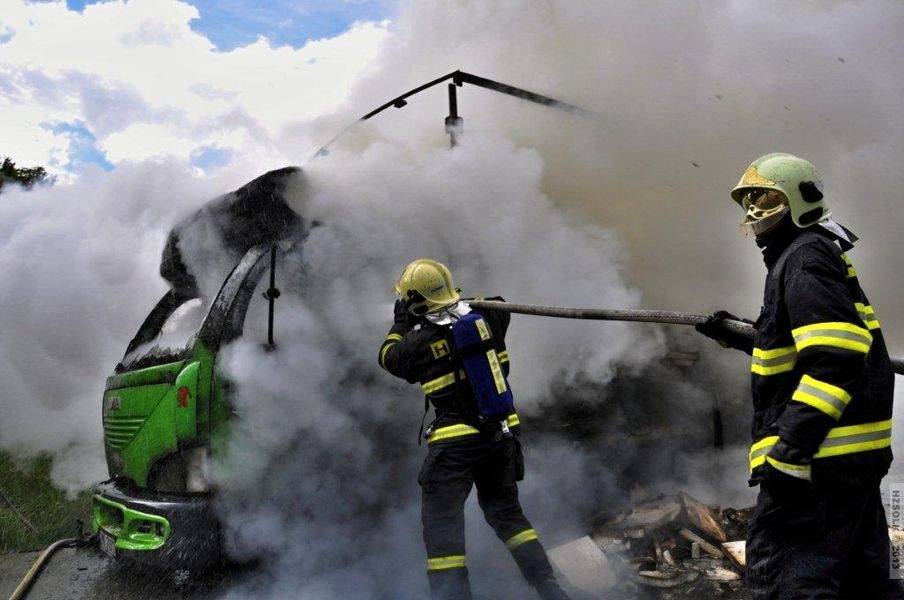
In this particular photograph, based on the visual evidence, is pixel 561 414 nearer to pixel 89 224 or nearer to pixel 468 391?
pixel 468 391

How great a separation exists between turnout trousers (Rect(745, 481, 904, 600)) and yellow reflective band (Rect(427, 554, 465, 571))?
4.65 ft

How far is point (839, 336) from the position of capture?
2.00 metres

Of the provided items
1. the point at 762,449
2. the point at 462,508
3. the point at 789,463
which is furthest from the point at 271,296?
the point at 789,463

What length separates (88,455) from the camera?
22.8 ft

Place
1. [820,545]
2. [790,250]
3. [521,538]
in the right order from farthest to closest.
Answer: [521,538]
[790,250]
[820,545]

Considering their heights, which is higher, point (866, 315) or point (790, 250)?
point (790, 250)

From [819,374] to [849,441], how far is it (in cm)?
24

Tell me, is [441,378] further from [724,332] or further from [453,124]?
[453,124]

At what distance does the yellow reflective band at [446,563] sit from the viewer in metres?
3.29

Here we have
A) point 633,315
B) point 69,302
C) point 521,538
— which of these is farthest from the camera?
point 69,302

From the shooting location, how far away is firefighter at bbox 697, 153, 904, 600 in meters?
2.01

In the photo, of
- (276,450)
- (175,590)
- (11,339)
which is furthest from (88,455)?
(276,450)

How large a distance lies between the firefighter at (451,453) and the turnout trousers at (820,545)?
1331 millimetres

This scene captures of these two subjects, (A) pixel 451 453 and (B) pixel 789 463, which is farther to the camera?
(A) pixel 451 453
